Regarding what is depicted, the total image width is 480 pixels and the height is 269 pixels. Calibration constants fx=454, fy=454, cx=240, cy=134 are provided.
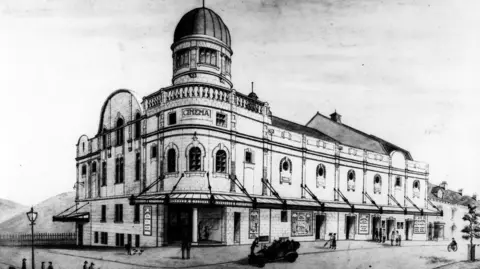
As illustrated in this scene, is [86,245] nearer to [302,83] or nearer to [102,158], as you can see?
[102,158]

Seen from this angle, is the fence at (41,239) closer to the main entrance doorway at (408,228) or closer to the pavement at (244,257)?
the pavement at (244,257)

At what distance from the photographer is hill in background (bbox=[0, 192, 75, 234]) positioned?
9.95 metres

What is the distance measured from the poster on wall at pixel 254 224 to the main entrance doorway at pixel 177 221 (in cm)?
135

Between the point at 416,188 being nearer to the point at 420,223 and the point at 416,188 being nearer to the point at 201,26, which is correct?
the point at 420,223

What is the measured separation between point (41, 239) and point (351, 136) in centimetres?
775

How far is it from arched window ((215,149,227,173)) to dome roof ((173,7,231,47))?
2625 millimetres

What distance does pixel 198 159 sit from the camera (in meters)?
9.66

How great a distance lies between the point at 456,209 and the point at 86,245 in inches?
358

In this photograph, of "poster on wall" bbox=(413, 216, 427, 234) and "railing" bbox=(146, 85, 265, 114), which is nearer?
"railing" bbox=(146, 85, 265, 114)

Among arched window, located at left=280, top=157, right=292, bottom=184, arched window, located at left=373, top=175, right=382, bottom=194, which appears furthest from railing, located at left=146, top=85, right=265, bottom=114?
arched window, located at left=373, top=175, right=382, bottom=194

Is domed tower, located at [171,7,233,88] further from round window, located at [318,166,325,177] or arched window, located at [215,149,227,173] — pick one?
round window, located at [318,166,325,177]

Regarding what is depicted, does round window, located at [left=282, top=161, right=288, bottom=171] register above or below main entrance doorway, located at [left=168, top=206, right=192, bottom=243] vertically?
above

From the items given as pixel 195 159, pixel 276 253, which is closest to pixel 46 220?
pixel 195 159

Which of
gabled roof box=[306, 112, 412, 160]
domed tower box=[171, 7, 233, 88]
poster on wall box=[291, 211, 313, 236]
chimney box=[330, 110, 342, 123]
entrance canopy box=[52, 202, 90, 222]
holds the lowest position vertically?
poster on wall box=[291, 211, 313, 236]
